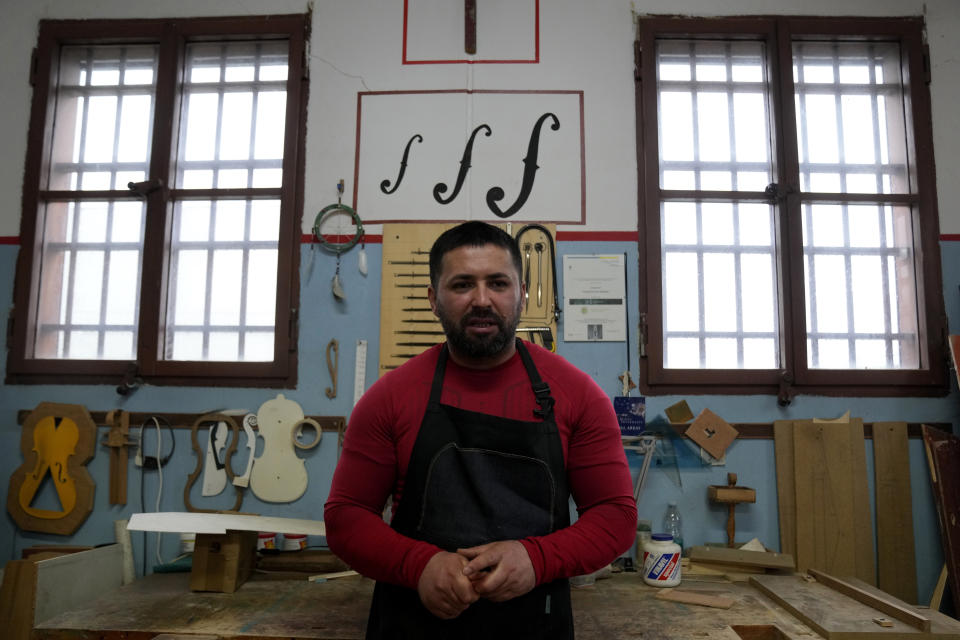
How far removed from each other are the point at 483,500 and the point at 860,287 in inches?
100

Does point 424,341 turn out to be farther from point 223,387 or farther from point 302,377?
point 223,387

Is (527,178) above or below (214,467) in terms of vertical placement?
above

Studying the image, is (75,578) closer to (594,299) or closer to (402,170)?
(402,170)

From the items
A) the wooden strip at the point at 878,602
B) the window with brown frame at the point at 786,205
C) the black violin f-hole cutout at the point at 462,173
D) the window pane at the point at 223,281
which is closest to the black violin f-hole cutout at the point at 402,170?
the black violin f-hole cutout at the point at 462,173

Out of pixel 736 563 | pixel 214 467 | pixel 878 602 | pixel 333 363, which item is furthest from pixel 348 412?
pixel 878 602

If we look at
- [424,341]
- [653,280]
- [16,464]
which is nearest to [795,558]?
[653,280]

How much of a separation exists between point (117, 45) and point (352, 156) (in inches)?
58.8

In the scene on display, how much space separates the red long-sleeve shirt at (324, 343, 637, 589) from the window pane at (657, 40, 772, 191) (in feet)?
6.32

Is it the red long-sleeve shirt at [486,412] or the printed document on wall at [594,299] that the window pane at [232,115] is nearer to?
the printed document on wall at [594,299]

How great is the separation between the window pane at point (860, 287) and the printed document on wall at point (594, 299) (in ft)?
3.21

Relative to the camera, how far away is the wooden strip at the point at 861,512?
2721 millimetres

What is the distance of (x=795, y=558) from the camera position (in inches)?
107

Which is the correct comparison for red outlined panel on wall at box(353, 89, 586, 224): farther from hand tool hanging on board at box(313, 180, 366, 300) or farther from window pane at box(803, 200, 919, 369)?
window pane at box(803, 200, 919, 369)

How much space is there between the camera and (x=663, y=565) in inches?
94.4
